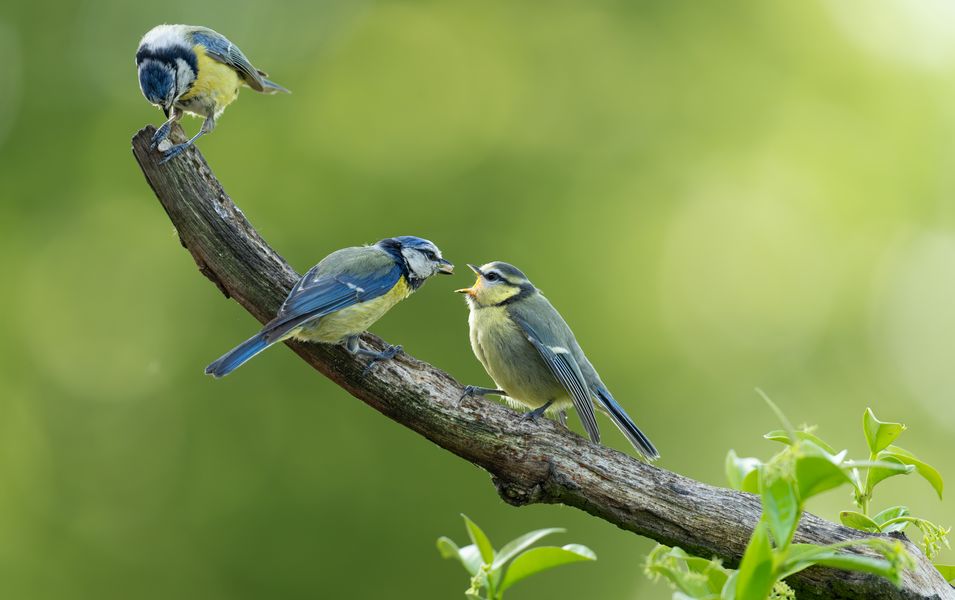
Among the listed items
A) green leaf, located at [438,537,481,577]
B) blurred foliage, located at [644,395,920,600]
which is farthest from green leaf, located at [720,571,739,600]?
green leaf, located at [438,537,481,577]

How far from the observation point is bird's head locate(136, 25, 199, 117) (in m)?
3.50

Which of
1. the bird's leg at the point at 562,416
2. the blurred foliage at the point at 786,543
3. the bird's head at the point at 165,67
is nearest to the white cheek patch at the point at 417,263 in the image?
the bird's leg at the point at 562,416

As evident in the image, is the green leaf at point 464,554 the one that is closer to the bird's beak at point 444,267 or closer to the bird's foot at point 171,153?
the bird's foot at point 171,153

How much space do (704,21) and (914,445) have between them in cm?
395

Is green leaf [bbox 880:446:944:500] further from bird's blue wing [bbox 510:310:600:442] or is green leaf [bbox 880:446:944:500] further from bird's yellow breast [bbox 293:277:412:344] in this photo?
bird's yellow breast [bbox 293:277:412:344]

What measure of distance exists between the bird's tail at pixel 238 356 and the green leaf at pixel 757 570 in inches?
69.2

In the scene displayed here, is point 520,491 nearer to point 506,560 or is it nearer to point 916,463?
point 916,463

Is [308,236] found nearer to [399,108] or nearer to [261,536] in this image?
[399,108]

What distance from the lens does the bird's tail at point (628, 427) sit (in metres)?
3.05

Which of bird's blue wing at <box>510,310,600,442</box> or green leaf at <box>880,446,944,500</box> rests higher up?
bird's blue wing at <box>510,310,600,442</box>

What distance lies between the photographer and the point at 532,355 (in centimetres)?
329

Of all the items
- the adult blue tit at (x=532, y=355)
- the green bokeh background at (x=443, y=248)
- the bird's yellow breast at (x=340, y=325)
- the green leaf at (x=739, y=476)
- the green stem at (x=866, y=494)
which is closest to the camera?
the green leaf at (x=739, y=476)

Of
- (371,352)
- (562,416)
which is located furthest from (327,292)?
(562,416)

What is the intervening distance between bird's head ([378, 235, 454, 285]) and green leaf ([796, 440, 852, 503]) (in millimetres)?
2186
